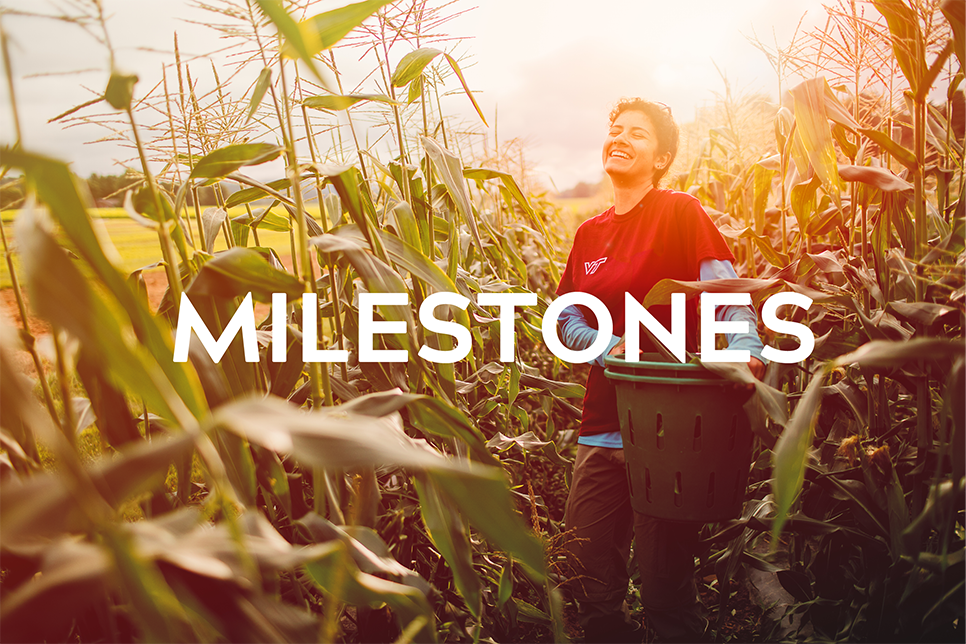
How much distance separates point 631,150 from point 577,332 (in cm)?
53

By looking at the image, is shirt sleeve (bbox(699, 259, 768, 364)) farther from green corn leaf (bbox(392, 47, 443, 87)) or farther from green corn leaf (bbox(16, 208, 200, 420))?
green corn leaf (bbox(16, 208, 200, 420))

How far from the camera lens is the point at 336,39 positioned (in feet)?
2.48

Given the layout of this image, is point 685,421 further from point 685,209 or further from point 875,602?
point 685,209

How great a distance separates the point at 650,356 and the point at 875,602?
2.13 feet

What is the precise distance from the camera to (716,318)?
4.52 ft

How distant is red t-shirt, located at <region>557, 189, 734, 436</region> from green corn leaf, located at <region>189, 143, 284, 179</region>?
1.00 meters

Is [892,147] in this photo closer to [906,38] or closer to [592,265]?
[906,38]

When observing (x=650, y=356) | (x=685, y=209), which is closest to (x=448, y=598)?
(x=650, y=356)

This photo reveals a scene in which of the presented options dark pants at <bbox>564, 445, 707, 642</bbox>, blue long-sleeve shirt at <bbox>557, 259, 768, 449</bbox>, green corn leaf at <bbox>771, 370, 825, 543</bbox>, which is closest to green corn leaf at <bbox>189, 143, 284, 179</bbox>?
green corn leaf at <bbox>771, 370, 825, 543</bbox>

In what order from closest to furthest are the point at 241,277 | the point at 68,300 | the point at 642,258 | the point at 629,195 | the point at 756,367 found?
the point at 68,300
the point at 241,277
the point at 756,367
the point at 642,258
the point at 629,195

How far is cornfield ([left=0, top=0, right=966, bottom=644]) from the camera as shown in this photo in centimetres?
42

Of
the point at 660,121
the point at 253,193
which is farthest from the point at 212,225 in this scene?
the point at 660,121

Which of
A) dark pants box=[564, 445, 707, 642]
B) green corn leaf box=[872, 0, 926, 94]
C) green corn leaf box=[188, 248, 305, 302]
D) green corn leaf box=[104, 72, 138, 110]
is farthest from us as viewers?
dark pants box=[564, 445, 707, 642]

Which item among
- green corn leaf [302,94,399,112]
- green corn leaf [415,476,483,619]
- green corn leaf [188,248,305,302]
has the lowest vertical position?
green corn leaf [415,476,483,619]
